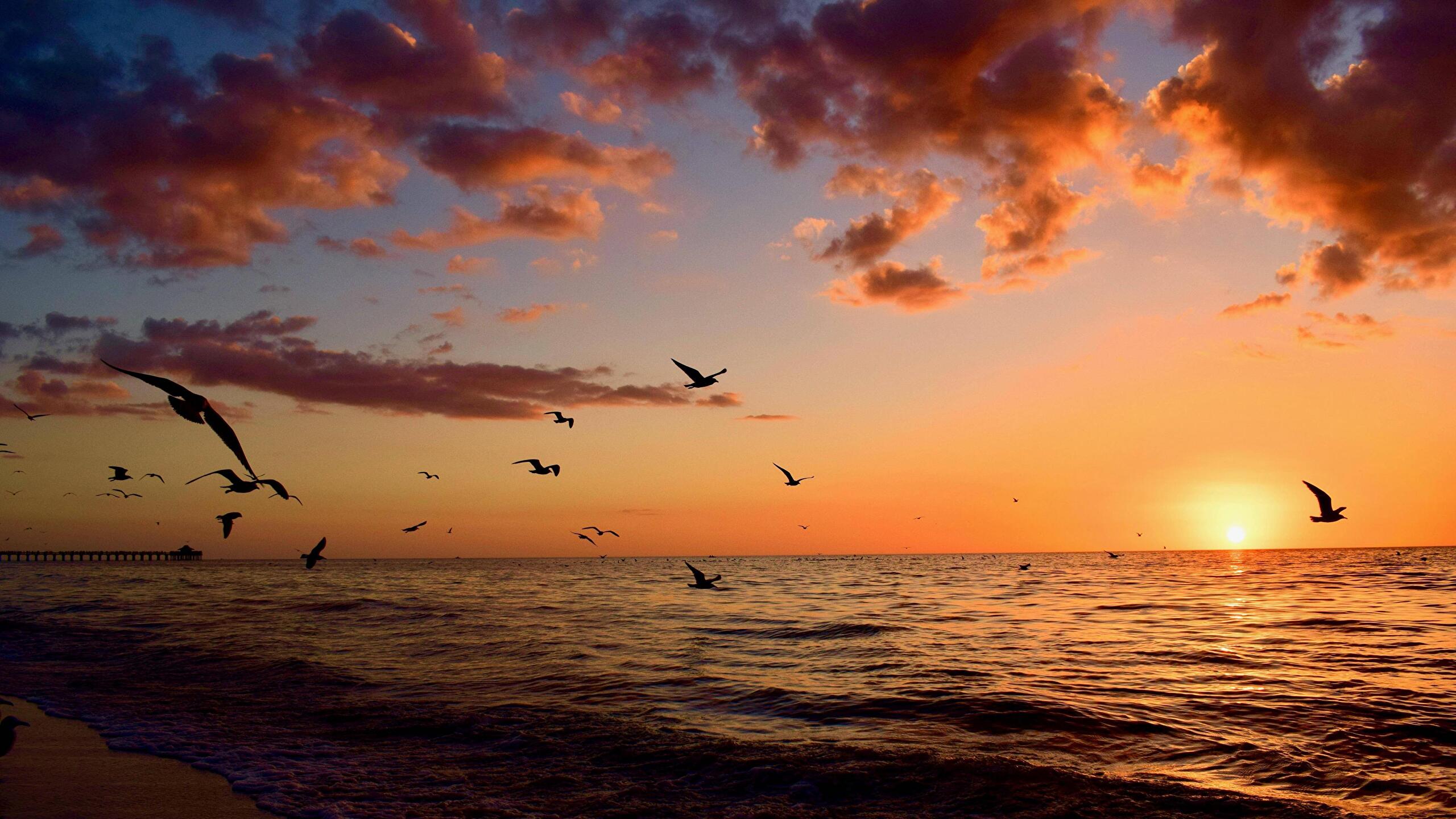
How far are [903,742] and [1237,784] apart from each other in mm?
4126

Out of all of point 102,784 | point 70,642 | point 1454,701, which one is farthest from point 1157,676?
point 70,642

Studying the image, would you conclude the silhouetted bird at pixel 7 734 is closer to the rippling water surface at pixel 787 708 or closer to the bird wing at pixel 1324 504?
the rippling water surface at pixel 787 708

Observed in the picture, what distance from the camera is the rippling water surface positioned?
9.59 metres

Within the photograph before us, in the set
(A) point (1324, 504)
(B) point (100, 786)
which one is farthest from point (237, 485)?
(A) point (1324, 504)

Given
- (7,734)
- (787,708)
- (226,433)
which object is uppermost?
(226,433)

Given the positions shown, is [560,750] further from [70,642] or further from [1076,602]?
[1076,602]

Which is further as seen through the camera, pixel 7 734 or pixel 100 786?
pixel 100 786

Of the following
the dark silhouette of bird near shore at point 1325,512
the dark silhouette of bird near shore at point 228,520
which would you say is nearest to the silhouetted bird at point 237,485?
the dark silhouette of bird near shore at point 228,520

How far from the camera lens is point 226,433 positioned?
464 cm

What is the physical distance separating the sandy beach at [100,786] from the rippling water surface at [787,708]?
42 centimetres

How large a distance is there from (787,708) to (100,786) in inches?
388

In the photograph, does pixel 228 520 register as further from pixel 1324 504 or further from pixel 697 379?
pixel 1324 504

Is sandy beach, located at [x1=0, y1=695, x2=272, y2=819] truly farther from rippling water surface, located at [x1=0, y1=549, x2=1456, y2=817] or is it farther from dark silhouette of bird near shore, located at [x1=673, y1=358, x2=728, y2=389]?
dark silhouette of bird near shore, located at [x1=673, y1=358, x2=728, y2=389]

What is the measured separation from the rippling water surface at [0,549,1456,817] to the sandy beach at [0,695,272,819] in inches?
16.4
